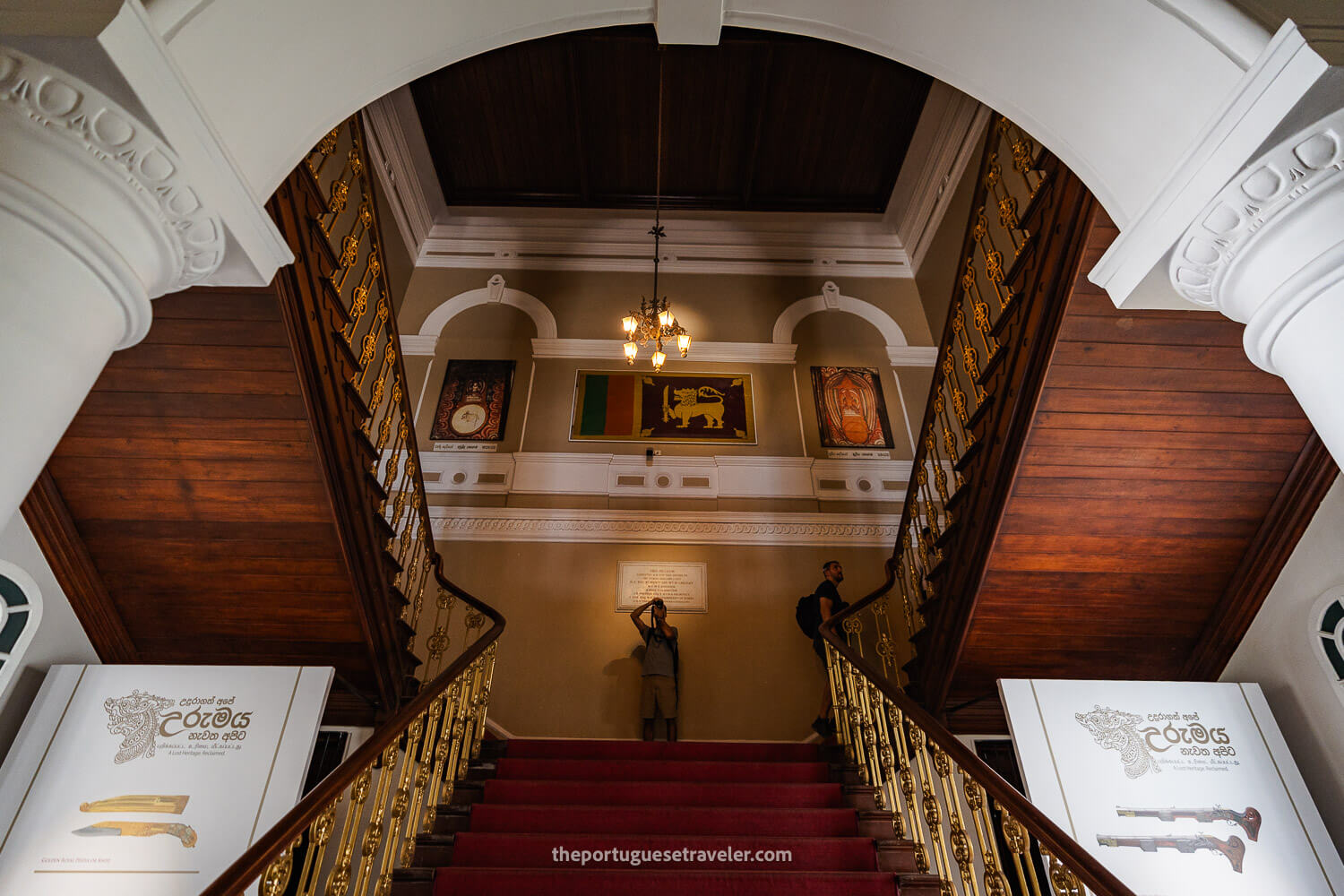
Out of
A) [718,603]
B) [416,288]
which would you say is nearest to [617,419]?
[718,603]

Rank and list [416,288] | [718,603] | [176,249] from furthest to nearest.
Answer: [416,288], [718,603], [176,249]

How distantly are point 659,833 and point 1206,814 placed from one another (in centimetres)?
290

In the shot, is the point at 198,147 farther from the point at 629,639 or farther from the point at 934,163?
the point at 934,163

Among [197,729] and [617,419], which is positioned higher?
[617,419]

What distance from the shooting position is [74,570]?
14.8 ft

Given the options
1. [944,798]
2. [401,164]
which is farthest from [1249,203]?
[401,164]

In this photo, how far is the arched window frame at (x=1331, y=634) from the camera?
4283 millimetres

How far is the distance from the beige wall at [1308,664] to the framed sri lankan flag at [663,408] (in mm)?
4971

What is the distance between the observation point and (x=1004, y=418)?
159 inches

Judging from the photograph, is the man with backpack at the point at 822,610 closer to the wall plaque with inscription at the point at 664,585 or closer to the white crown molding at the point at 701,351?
Answer: the wall plaque with inscription at the point at 664,585

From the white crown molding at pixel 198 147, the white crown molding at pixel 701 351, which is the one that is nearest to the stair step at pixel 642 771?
the white crown molding at pixel 198 147

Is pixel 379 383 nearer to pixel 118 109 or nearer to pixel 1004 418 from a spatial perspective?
pixel 118 109

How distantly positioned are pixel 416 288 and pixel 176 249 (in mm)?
7862

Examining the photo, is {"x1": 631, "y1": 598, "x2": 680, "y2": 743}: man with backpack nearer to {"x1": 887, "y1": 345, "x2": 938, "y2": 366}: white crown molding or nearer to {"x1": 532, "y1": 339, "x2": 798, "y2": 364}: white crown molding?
{"x1": 532, "y1": 339, "x2": 798, "y2": 364}: white crown molding
